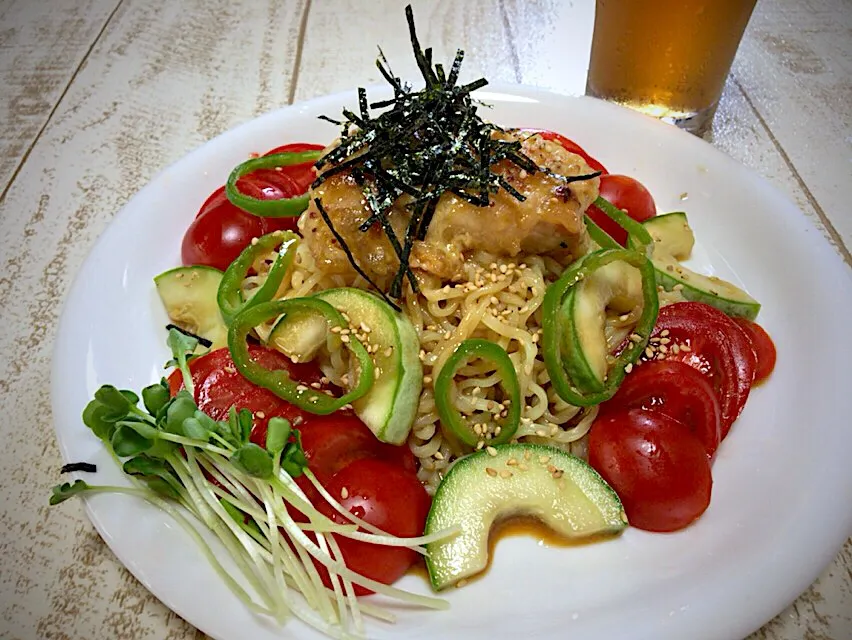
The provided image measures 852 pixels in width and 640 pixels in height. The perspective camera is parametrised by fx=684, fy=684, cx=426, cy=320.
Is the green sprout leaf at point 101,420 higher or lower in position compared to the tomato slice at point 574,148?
lower

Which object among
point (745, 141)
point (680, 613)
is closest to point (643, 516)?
point (680, 613)

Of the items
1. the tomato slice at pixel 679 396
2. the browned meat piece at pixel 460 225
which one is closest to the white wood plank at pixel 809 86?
the tomato slice at pixel 679 396

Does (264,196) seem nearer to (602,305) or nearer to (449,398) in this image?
(449,398)

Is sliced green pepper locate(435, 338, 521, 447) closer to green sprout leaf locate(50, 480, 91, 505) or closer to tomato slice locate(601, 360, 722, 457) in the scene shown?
tomato slice locate(601, 360, 722, 457)

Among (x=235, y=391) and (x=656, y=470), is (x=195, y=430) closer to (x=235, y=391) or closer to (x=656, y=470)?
(x=235, y=391)

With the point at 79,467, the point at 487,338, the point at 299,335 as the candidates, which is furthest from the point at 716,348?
the point at 79,467

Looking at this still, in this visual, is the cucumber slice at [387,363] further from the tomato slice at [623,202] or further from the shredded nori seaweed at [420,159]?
the tomato slice at [623,202]
